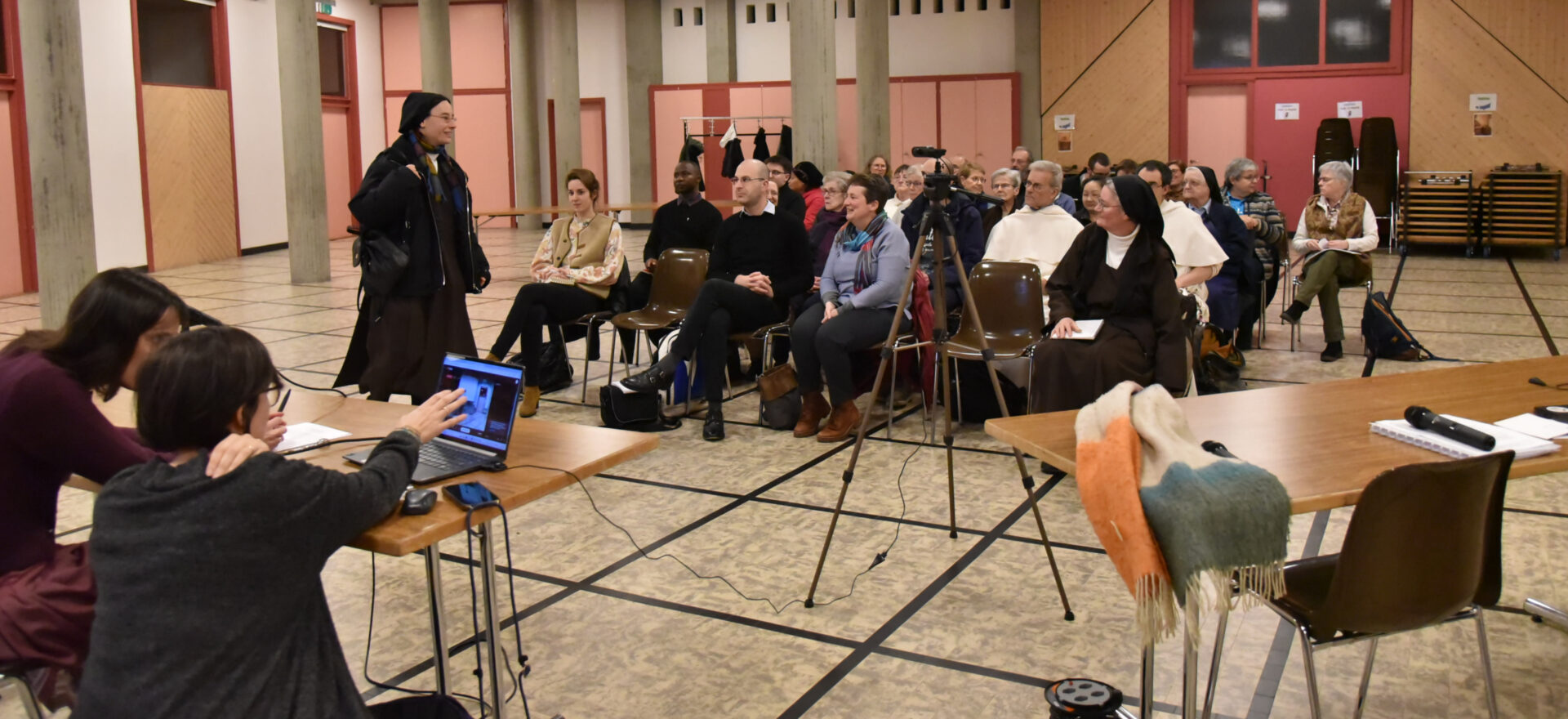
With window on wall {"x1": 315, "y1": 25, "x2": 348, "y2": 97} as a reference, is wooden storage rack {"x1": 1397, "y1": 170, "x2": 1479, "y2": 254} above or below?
below

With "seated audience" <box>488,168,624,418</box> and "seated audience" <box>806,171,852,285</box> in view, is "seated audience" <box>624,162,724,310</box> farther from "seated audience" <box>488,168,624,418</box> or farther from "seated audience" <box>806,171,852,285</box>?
"seated audience" <box>806,171,852,285</box>

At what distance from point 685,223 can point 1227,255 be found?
3.07m

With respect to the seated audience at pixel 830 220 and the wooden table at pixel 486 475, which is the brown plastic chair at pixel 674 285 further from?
the wooden table at pixel 486 475

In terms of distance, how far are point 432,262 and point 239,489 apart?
11.1ft

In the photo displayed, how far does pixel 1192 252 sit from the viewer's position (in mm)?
6102

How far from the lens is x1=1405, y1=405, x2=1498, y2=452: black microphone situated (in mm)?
2717

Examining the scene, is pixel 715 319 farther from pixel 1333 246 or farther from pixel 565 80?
pixel 565 80

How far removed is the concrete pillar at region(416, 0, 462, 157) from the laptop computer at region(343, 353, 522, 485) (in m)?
12.8

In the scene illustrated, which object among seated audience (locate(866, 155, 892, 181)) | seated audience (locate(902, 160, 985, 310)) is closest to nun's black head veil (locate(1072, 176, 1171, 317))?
seated audience (locate(902, 160, 985, 310))

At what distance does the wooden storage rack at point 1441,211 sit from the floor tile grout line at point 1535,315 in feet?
4.06

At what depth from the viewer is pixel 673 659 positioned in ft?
11.1

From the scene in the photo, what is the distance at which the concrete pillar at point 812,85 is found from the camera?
11.2 m

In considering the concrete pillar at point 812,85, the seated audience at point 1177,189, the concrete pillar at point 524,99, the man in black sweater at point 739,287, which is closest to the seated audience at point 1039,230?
the seated audience at point 1177,189


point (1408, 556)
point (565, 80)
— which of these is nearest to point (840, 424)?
point (1408, 556)
